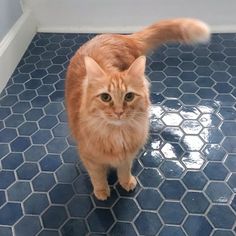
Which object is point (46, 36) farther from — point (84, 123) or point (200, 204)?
point (200, 204)

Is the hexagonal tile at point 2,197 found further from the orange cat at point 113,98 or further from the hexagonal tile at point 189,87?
the hexagonal tile at point 189,87

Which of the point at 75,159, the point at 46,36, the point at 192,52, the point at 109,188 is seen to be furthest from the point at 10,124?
the point at 192,52

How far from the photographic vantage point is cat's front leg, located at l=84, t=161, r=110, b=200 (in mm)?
1441

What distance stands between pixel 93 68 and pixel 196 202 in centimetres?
68

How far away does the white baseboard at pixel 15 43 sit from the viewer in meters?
2.13

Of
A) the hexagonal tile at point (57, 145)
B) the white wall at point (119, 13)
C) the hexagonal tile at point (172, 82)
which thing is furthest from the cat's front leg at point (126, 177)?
the white wall at point (119, 13)

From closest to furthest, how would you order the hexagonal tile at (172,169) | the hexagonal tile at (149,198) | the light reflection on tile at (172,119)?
the hexagonal tile at (149,198) → the hexagonal tile at (172,169) → the light reflection on tile at (172,119)

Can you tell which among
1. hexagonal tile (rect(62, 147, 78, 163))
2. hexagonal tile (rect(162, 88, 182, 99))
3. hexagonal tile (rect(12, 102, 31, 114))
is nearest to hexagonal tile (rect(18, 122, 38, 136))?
hexagonal tile (rect(12, 102, 31, 114))

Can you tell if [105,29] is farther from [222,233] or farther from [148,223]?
[222,233]

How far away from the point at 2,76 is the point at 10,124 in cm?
35

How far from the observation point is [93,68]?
118 centimetres

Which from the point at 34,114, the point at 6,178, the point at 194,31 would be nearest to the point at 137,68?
the point at 194,31

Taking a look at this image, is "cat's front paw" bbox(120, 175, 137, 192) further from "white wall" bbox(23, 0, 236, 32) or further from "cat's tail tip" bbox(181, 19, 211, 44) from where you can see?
"white wall" bbox(23, 0, 236, 32)

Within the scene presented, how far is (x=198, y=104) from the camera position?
76.2 inches
